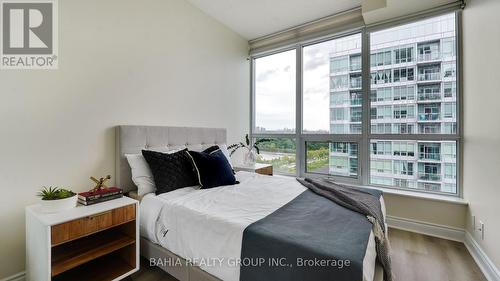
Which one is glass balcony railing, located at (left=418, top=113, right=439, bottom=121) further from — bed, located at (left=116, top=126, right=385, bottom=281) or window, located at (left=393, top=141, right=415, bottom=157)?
bed, located at (left=116, top=126, right=385, bottom=281)

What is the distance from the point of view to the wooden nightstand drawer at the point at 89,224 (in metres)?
1.32

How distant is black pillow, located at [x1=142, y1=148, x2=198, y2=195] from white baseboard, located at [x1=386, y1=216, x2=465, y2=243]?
95.3 inches

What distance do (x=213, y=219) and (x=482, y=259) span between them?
7.58 ft

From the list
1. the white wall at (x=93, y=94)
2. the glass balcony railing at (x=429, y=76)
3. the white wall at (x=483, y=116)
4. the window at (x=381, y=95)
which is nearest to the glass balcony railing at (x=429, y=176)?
the white wall at (x=483, y=116)

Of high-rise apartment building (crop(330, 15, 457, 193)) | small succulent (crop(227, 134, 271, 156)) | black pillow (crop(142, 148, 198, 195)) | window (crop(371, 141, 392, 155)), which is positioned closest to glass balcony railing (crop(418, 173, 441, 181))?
high-rise apartment building (crop(330, 15, 457, 193))

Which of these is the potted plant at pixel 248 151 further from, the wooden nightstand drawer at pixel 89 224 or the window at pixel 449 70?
the window at pixel 449 70

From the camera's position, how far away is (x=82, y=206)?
1572mm

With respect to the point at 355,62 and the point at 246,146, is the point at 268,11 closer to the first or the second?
the point at 355,62

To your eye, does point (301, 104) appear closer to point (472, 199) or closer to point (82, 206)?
point (472, 199)

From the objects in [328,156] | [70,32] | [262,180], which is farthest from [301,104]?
[70,32]

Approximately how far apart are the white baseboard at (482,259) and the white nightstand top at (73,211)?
2.79 meters

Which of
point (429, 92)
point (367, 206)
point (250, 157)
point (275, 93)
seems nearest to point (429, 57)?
point (429, 92)

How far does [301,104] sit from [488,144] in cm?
220

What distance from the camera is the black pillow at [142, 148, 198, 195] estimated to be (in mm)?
1987
